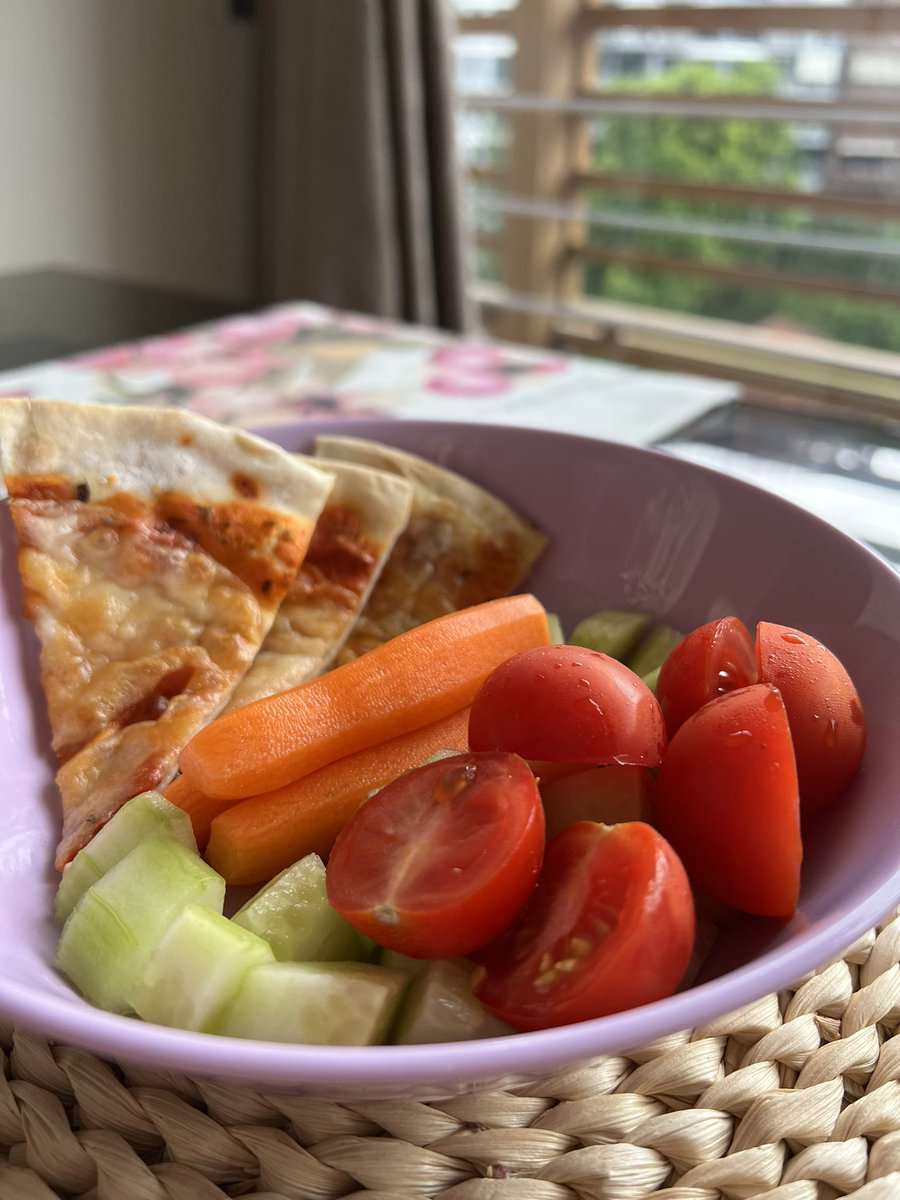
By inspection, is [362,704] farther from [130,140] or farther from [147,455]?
[130,140]

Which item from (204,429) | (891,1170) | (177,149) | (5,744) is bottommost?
(891,1170)

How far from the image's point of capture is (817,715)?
31.6 inches

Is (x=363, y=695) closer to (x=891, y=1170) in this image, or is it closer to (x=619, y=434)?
(x=891, y=1170)

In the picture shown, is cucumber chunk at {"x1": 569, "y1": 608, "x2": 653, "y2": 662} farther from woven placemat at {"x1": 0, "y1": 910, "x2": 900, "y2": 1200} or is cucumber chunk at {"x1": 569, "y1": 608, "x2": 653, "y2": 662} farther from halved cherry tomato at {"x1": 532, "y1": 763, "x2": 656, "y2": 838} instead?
woven placemat at {"x1": 0, "y1": 910, "x2": 900, "y2": 1200}

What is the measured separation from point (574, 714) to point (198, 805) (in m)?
0.32

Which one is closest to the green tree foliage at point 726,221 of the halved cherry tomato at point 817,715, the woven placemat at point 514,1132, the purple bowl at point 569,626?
the purple bowl at point 569,626

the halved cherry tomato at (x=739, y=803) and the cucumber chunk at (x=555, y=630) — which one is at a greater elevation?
the halved cherry tomato at (x=739, y=803)

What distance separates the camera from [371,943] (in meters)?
0.76

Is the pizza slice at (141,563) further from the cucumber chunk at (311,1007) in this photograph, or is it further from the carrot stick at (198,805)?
the cucumber chunk at (311,1007)

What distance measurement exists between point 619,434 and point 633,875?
118cm

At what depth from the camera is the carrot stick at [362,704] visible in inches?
34.2

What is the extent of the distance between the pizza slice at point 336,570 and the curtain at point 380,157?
3.06 metres

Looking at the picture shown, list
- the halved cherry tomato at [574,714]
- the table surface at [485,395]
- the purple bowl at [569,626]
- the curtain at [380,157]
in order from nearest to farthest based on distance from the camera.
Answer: the purple bowl at [569,626], the halved cherry tomato at [574,714], the table surface at [485,395], the curtain at [380,157]

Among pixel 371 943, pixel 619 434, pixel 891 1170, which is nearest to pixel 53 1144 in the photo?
pixel 371 943
